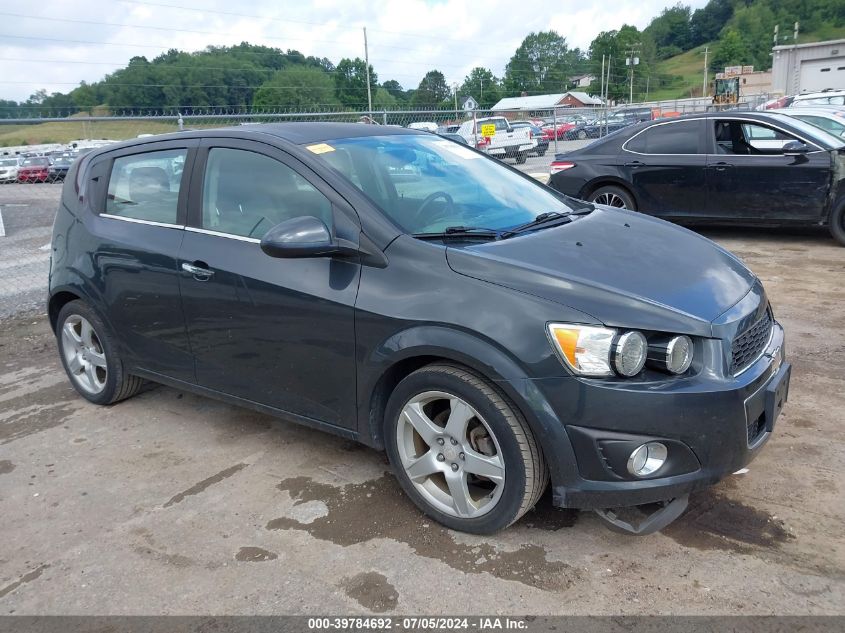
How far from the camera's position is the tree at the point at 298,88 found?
1772 inches

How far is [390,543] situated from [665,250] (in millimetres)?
1803

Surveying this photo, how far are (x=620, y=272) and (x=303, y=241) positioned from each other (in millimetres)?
1338

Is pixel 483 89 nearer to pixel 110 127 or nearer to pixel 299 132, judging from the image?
pixel 110 127

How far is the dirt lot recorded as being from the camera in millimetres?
2619

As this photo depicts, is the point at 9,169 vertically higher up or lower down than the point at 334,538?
higher up

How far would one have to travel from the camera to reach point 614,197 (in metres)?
9.23

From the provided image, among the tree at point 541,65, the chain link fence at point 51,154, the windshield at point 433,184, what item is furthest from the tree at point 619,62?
the windshield at point 433,184

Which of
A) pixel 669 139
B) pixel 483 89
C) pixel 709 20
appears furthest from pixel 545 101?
pixel 709 20

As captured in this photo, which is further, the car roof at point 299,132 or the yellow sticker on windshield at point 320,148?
the car roof at point 299,132

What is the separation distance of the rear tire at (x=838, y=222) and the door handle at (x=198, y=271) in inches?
282

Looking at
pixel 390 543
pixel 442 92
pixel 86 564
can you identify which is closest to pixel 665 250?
pixel 390 543

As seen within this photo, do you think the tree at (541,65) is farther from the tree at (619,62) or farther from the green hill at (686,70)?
the green hill at (686,70)

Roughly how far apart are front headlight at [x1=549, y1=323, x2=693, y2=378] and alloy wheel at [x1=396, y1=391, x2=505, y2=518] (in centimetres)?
45

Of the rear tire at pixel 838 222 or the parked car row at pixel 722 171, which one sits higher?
the parked car row at pixel 722 171
